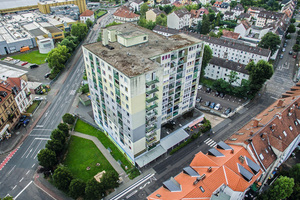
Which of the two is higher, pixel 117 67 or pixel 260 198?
pixel 117 67

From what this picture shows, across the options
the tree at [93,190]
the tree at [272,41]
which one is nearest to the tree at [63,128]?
the tree at [93,190]

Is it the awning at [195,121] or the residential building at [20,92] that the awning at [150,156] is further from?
the residential building at [20,92]

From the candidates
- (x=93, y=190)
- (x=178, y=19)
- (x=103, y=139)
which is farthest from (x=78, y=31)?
(x=93, y=190)

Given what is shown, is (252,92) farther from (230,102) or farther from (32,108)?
(32,108)

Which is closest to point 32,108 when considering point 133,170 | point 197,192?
point 133,170

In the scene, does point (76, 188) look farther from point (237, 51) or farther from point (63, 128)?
point (237, 51)

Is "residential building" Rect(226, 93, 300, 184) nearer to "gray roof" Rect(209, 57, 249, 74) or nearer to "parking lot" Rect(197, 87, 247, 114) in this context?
"parking lot" Rect(197, 87, 247, 114)

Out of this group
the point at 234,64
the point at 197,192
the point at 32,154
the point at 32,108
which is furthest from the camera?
the point at 234,64
